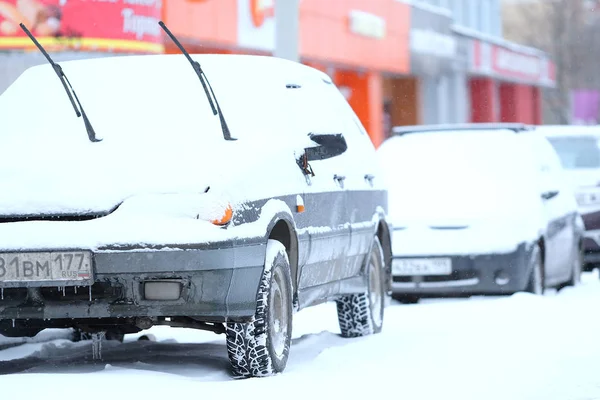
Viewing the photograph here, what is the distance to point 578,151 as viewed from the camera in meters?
17.5

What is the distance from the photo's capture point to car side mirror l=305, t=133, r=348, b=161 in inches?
310

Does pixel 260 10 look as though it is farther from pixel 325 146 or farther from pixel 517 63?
pixel 517 63

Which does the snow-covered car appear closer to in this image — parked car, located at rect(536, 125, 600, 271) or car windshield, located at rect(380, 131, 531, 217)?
car windshield, located at rect(380, 131, 531, 217)

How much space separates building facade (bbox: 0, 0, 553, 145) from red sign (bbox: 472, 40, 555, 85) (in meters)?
0.04

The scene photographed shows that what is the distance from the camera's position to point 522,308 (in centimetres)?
1124

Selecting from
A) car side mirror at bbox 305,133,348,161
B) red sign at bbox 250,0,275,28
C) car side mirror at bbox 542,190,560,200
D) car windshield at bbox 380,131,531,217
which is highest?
red sign at bbox 250,0,275,28

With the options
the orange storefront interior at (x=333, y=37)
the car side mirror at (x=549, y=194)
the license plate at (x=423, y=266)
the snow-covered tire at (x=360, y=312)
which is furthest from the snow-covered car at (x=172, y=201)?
the orange storefront interior at (x=333, y=37)

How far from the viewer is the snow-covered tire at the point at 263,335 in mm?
6992

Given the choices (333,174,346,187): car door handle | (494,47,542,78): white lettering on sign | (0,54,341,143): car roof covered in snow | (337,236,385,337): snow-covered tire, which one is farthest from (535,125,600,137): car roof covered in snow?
(494,47,542,78): white lettering on sign

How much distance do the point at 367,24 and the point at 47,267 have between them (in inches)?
979

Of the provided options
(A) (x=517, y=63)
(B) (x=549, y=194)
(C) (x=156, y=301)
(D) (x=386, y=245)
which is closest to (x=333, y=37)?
(B) (x=549, y=194)

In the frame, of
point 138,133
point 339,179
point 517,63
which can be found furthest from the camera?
point 517,63

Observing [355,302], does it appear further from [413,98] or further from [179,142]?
[413,98]

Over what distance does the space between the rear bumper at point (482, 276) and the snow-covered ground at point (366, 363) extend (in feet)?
3.76
